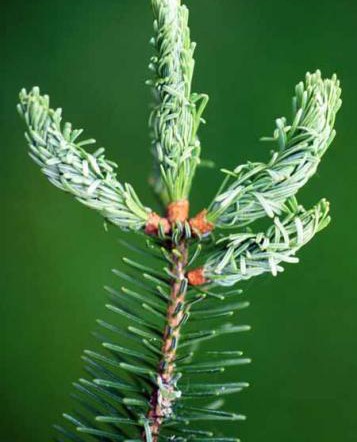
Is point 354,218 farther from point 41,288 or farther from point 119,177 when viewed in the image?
point 41,288

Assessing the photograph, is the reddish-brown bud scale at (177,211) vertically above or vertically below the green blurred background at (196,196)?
below

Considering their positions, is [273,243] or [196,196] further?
[196,196]

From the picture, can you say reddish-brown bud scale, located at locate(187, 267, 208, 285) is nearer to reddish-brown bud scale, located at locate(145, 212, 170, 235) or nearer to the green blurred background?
reddish-brown bud scale, located at locate(145, 212, 170, 235)

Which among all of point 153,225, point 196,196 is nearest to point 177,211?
point 153,225

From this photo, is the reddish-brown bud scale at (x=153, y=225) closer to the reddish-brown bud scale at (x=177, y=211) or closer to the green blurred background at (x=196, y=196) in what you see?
the reddish-brown bud scale at (x=177, y=211)

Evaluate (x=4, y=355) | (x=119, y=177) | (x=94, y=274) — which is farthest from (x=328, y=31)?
(x=4, y=355)

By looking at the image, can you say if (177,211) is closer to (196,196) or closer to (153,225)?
(153,225)

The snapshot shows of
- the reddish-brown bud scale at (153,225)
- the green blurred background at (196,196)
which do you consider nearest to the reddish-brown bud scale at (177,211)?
the reddish-brown bud scale at (153,225)

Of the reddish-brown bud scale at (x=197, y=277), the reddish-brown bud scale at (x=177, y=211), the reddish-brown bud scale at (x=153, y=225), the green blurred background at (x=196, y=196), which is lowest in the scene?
the reddish-brown bud scale at (x=197, y=277)
